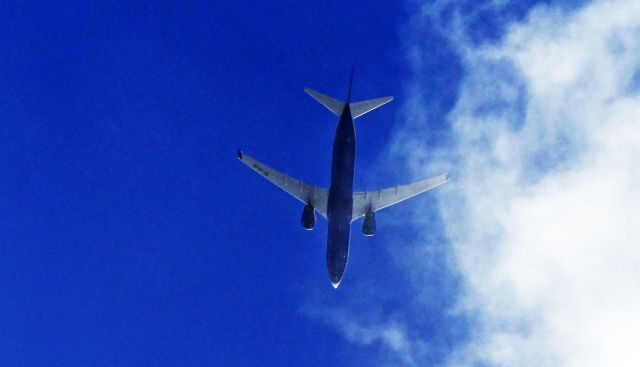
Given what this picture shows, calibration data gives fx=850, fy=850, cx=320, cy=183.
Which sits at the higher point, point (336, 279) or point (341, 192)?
point (341, 192)

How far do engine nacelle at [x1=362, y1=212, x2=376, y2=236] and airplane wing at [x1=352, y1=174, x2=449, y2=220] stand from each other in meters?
1.25

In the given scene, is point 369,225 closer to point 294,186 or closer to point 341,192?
point 341,192

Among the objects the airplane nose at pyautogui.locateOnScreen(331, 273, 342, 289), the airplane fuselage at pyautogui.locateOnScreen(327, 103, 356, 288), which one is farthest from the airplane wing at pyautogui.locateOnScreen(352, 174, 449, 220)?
the airplane nose at pyautogui.locateOnScreen(331, 273, 342, 289)

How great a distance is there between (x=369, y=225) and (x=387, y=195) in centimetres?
418

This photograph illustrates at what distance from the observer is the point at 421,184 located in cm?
8419

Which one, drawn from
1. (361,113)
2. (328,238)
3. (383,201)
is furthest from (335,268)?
(361,113)

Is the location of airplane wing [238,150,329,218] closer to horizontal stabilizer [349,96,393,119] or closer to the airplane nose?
the airplane nose

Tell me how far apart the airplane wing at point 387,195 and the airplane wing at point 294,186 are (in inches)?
130

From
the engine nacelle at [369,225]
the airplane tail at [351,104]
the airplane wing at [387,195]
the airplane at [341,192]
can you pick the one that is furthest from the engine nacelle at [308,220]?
the airplane tail at [351,104]

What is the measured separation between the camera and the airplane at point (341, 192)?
249 ft

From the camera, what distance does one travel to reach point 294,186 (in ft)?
275

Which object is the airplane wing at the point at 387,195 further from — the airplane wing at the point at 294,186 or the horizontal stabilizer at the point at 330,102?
the horizontal stabilizer at the point at 330,102

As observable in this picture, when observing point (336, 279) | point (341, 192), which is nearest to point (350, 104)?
point (341, 192)

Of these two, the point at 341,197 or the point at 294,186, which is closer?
the point at 341,197
